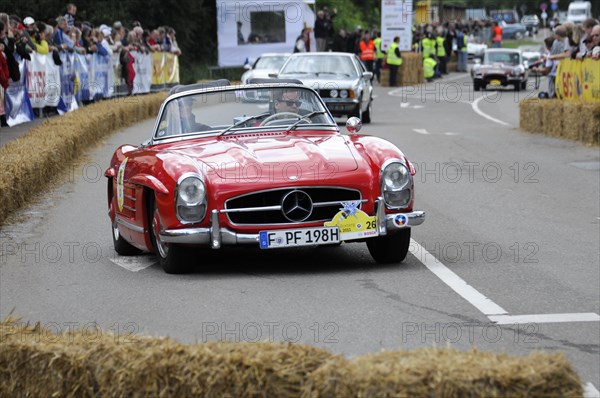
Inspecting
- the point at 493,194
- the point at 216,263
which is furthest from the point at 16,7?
the point at 216,263

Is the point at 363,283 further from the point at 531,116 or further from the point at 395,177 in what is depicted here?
the point at 531,116

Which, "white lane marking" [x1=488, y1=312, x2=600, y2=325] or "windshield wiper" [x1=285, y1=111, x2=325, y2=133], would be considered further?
"windshield wiper" [x1=285, y1=111, x2=325, y2=133]

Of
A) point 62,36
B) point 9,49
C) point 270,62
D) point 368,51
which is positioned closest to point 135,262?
point 9,49

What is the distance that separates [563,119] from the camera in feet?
74.5

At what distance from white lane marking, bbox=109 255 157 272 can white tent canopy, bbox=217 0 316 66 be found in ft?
138

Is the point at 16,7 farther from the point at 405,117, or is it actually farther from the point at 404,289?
the point at 404,289

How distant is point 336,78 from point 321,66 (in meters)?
0.69

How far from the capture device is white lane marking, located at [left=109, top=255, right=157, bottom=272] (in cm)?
930

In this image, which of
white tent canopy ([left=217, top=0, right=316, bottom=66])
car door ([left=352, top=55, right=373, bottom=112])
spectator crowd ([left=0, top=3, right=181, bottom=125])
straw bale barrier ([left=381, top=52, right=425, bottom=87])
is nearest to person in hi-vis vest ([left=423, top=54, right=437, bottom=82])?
straw bale barrier ([left=381, top=52, right=425, bottom=87])

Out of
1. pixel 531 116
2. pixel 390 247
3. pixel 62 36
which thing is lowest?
pixel 531 116

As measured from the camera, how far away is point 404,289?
8.02 meters

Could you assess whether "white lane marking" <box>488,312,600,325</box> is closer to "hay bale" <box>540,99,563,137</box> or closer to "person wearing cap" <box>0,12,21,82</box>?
"person wearing cap" <box>0,12,21,82</box>

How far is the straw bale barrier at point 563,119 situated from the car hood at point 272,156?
12.4m

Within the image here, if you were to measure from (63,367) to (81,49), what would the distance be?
917 inches
